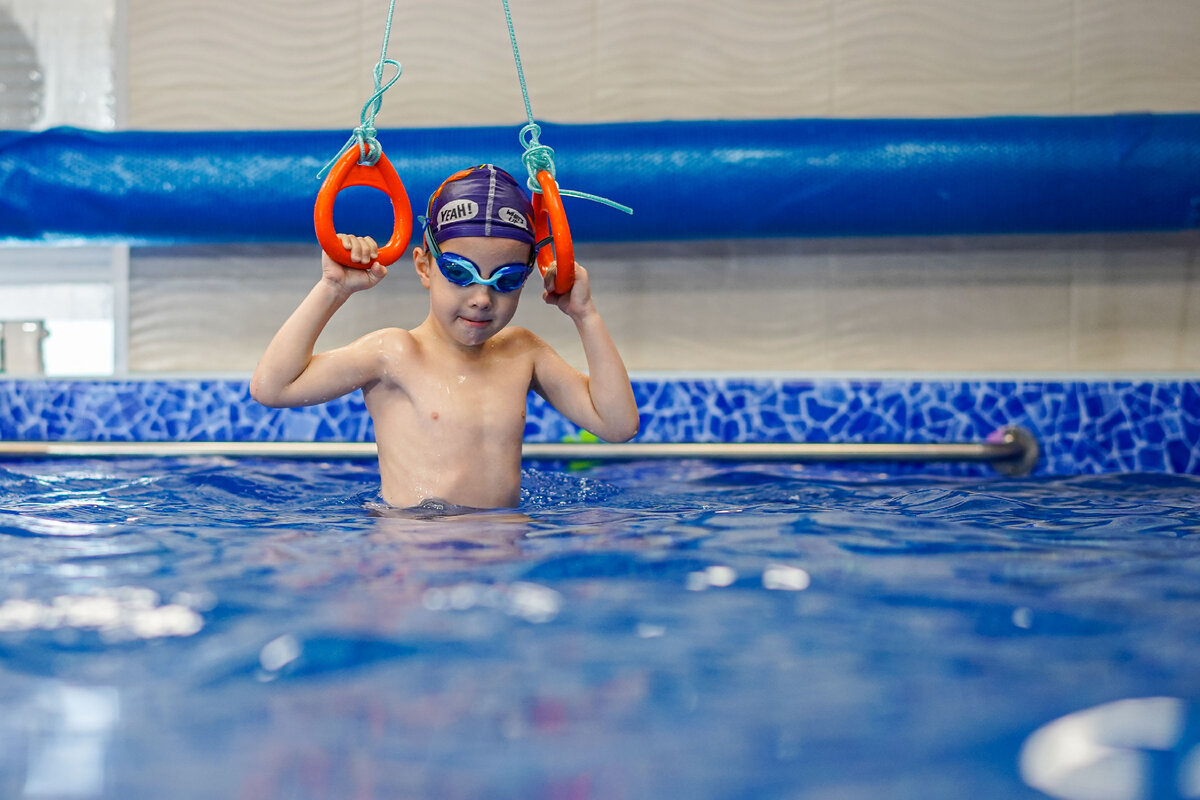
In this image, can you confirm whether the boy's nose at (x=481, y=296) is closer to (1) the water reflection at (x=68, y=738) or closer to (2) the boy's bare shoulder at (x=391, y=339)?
(2) the boy's bare shoulder at (x=391, y=339)

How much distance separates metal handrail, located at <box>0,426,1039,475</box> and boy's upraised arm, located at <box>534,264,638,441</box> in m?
1.01

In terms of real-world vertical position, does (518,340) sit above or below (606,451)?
above

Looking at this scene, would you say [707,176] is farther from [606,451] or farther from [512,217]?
[512,217]

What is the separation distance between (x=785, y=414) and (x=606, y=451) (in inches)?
31.3

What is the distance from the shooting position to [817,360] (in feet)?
13.9

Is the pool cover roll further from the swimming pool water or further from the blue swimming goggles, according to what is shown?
the swimming pool water

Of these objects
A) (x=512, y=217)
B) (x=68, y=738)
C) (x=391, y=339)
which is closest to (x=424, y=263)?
(x=391, y=339)

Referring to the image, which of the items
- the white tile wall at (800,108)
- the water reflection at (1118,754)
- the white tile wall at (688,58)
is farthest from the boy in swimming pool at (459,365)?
the white tile wall at (688,58)

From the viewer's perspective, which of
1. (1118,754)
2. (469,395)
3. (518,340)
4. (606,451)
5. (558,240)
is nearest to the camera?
(1118,754)

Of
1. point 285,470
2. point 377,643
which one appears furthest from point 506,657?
point 285,470

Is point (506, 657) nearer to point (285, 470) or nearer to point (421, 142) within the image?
point (285, 470)

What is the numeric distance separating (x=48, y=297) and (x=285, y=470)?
77.3 inches

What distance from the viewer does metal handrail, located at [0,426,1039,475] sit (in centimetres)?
353

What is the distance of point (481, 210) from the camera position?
7.43 feet
